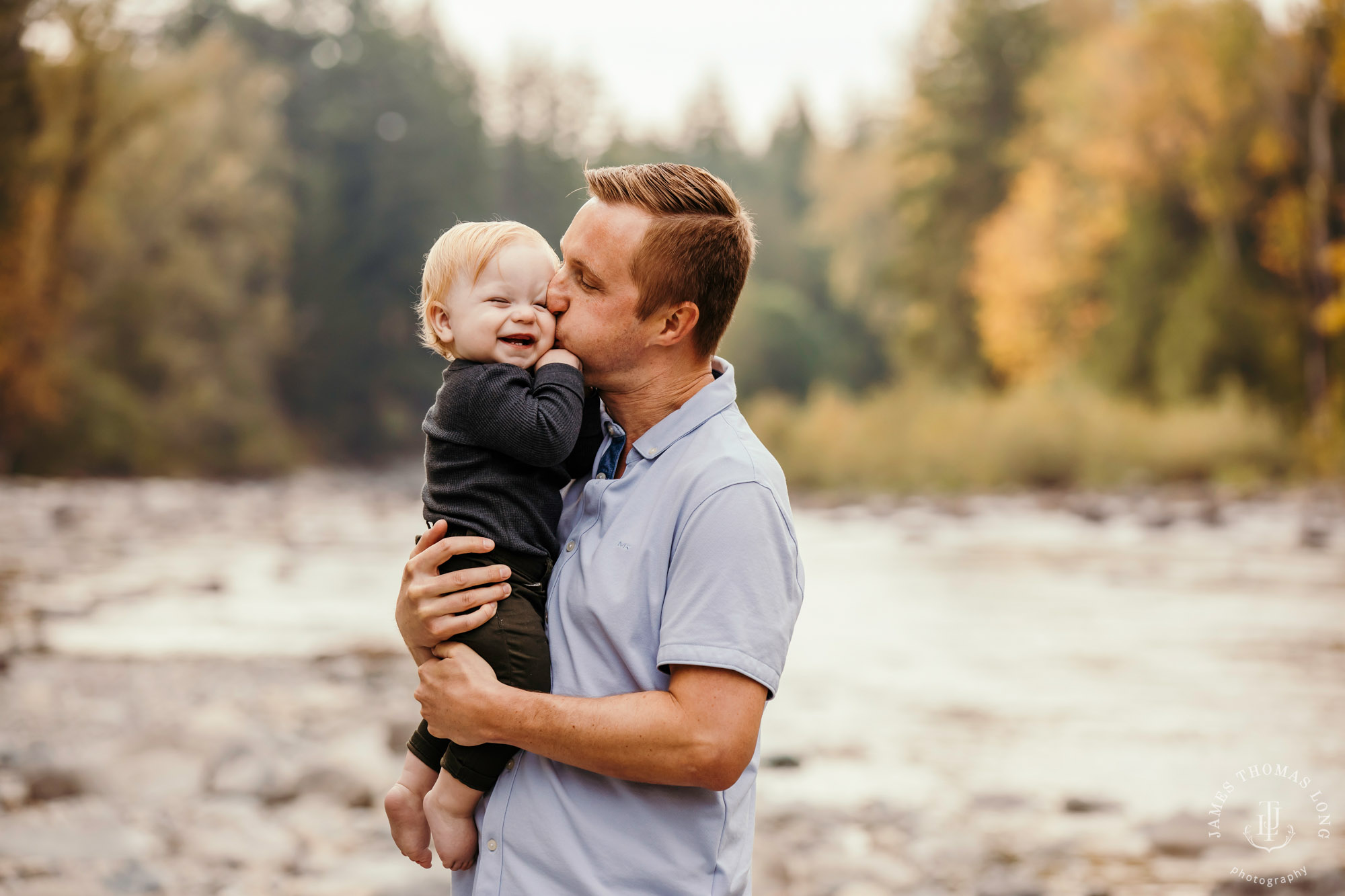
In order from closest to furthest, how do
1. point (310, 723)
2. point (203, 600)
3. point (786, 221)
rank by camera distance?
point (310, 723)
point (203, 600)
point (786, 221)

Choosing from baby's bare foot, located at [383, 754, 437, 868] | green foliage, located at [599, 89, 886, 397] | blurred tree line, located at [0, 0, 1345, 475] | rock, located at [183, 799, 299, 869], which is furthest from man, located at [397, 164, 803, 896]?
green foliage, located at [599, 89, 886, 397]

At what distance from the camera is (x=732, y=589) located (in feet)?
6.25

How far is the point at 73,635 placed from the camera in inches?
396

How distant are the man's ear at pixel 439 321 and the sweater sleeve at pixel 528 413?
0.20 meters

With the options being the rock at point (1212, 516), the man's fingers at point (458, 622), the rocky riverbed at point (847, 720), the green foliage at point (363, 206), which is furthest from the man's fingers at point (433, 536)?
the green foliage at point (363, 206)

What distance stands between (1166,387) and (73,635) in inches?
946

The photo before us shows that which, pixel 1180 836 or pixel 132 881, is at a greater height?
pixel 132 881

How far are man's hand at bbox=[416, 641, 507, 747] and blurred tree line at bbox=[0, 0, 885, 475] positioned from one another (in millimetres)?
22954

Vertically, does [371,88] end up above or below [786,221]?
above

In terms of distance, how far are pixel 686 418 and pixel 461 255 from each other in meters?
0.58

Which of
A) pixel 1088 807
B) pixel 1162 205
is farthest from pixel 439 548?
pixel 1162 205

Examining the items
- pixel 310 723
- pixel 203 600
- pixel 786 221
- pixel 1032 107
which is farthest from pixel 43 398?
pixel 786 221

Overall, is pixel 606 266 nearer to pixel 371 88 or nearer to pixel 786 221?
pixel 371 88

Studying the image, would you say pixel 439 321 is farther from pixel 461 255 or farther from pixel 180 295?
pixel 180 295
